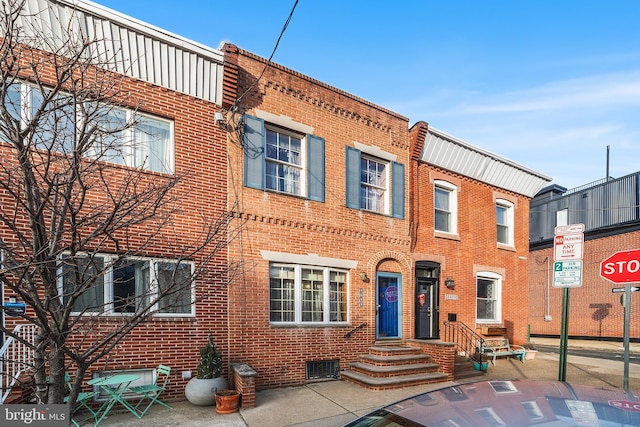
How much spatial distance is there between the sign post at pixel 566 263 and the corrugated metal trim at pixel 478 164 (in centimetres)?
607

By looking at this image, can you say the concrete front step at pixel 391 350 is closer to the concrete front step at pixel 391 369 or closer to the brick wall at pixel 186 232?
the concrete front step at pixel 391 369

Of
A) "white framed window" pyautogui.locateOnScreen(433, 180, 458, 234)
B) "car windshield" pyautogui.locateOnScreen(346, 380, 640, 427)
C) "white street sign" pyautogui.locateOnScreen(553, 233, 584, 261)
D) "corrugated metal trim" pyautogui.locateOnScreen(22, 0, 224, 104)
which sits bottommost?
"car windshield" pyautogui.locateOnScreen(346, 380, 640, 427)

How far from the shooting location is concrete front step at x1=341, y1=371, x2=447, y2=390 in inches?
329

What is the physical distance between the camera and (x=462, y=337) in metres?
12.0

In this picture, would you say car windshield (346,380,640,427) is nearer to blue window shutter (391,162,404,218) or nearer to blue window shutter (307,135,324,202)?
blue window shutter (307,135,324,202)

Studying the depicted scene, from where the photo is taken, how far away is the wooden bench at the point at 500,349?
12.1m

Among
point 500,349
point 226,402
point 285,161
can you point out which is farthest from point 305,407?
point 500,349

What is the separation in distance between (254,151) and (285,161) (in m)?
0.97

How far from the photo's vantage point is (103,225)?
2807 mm

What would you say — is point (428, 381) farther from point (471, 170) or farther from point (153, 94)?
point (153, 94)

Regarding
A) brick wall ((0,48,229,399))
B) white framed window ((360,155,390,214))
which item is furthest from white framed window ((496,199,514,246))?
brick wall ((0,48,229,399))

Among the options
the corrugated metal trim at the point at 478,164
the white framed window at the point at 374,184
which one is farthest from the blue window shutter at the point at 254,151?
the corrugated metal trim at the point at 478,164

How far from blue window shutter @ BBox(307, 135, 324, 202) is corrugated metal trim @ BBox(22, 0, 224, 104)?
2.57 meters

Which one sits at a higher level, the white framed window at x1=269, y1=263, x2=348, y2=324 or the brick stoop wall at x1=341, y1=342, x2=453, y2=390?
the white framed window at x1=269, y1=263, x2=348, y2=324
